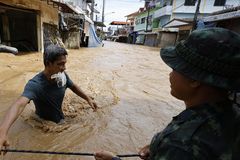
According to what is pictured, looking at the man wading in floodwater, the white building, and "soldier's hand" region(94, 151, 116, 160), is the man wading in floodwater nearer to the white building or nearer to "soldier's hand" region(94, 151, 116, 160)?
"soldier's hand" region(94, 151, 116, 160)

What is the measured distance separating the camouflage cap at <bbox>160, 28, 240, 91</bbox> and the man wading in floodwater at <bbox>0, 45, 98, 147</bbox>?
6.01 ft

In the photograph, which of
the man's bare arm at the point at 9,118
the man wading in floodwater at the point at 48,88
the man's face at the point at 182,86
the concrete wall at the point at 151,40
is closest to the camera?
the man's face at the point at 182,86

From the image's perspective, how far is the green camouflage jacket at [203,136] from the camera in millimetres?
910

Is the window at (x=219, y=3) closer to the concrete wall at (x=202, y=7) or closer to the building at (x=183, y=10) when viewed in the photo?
the building at (x=183, y=10)

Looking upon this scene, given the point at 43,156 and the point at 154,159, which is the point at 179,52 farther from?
the point at 43,156

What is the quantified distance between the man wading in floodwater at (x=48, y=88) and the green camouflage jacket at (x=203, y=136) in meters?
1.71

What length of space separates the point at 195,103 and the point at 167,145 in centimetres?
28

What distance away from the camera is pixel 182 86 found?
1.12m

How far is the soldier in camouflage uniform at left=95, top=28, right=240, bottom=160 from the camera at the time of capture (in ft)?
3.03

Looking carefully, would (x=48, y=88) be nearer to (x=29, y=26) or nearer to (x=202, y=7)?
(x=29, y=26)

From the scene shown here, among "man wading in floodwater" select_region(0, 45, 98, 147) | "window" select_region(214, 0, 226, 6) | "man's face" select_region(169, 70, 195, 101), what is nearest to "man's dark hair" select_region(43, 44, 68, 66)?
"man wading in floodwater" select_region(0, 45, 98, 147)

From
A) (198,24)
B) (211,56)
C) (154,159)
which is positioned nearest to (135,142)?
(154,159)

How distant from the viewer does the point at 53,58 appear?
2.62 m

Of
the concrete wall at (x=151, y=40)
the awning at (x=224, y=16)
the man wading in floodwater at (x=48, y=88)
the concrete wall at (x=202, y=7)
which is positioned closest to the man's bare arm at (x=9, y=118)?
the man wading in floodwater at (x=48, y=88)
